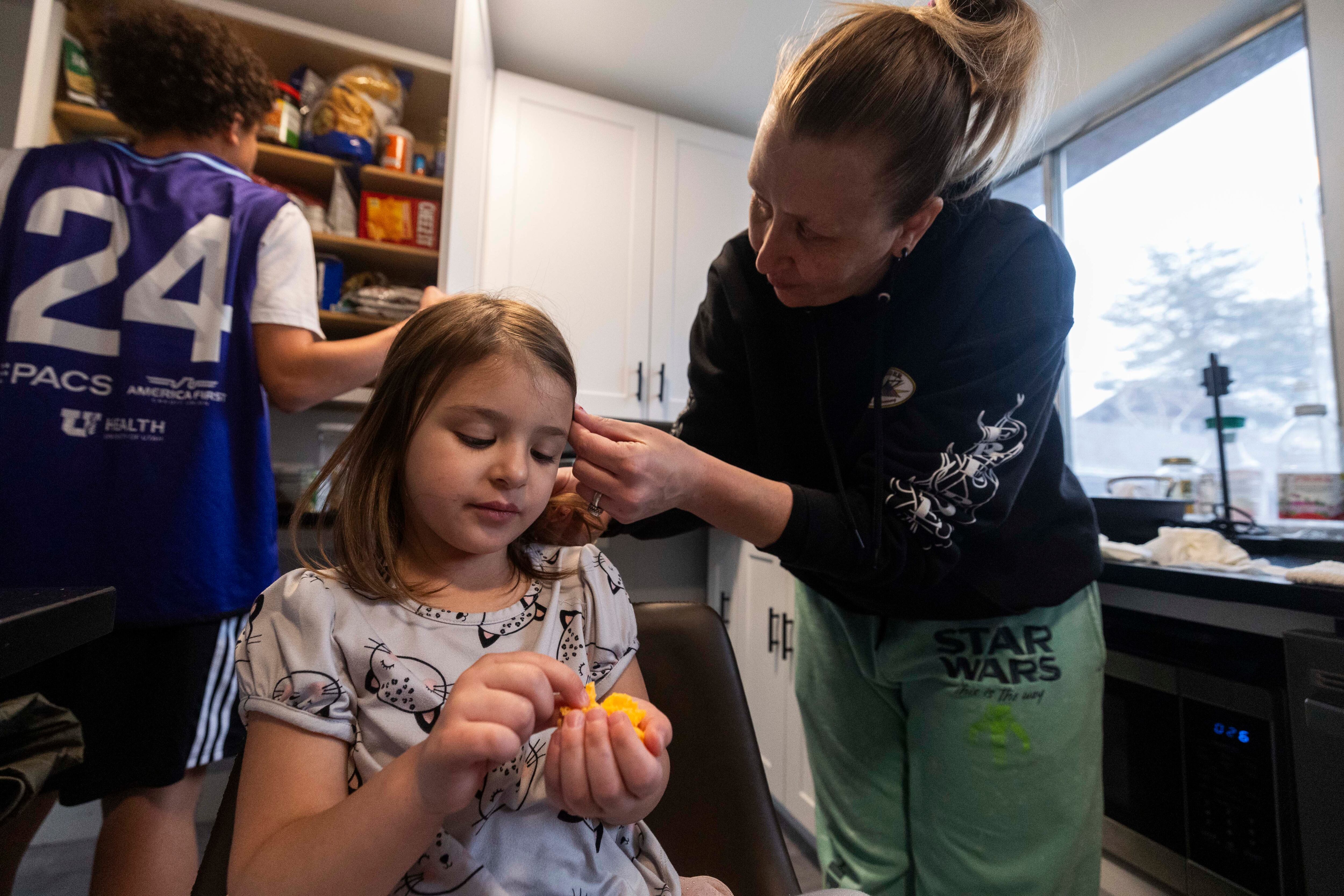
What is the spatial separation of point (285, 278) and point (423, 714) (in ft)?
2.74

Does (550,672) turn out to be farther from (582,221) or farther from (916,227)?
(582,221)

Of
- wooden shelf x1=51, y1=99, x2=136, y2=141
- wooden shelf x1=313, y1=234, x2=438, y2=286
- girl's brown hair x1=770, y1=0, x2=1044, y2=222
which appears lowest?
girl's brown hair x1=770, y1=0, x2=1044, y2=222

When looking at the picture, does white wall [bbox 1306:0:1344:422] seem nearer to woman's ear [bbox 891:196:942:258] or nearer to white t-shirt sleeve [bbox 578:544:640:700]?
woman's ear [bbox 891:196:942:258]

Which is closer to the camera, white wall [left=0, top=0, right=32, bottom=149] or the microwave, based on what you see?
the microwave

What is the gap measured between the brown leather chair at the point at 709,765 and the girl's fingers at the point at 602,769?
0.36 metres

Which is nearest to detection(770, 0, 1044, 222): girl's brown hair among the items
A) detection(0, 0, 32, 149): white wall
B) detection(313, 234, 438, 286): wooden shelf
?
detection(313, 234, 438, 286): wooden shelf

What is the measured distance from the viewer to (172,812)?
1007mm

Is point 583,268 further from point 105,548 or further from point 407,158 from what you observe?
point 105,548

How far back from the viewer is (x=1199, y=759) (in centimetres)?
122

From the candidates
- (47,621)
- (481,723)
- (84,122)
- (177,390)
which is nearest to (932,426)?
(481,723)

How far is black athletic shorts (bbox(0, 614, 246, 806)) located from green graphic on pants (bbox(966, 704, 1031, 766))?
1.04m

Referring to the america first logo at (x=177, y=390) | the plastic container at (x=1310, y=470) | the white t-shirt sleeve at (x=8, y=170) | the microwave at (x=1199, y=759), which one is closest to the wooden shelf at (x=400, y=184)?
the white t-shirt sleeve at (x=8, y=170)

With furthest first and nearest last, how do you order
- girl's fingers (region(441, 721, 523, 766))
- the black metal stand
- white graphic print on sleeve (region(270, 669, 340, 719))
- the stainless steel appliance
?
the black metal stand → the stainless steel appliance → white graphic print on sleeve (region(270, 669, 340, 719)) → girl's fingers (region(441, 721, 523, 766))

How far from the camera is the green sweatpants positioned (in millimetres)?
820
